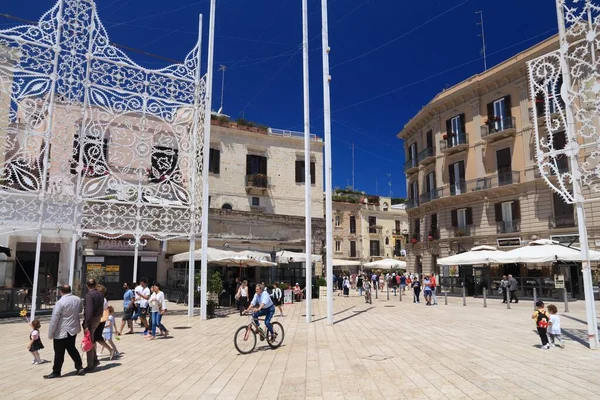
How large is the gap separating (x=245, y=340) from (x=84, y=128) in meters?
10.6

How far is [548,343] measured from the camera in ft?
33.7

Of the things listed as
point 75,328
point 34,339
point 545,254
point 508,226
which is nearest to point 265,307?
point 75,328

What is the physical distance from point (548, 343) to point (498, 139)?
2508 centimetres

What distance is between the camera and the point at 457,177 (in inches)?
1399

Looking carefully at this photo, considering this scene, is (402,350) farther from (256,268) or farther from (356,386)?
(256,268)

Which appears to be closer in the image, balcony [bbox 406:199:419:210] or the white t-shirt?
the white t-shirt

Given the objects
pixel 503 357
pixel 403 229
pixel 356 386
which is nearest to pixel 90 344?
pixel 356 386

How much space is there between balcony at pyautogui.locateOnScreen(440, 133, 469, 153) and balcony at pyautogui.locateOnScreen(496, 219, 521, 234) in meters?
6.66

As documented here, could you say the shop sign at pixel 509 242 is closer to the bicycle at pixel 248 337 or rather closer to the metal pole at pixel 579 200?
the metal pole at pixel 579 200

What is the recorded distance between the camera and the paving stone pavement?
265 inches

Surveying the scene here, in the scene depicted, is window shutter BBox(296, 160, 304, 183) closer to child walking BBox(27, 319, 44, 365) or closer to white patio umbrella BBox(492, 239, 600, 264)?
white patio umbrella BBox(492, 239, 600, 264)

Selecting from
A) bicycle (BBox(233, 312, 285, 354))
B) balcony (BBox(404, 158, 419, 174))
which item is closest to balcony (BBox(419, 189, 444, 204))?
balcony (BBox(404, 158, 419, 174))

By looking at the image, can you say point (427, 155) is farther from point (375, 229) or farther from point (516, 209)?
point (375, 229)

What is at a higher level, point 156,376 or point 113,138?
point 113,138
